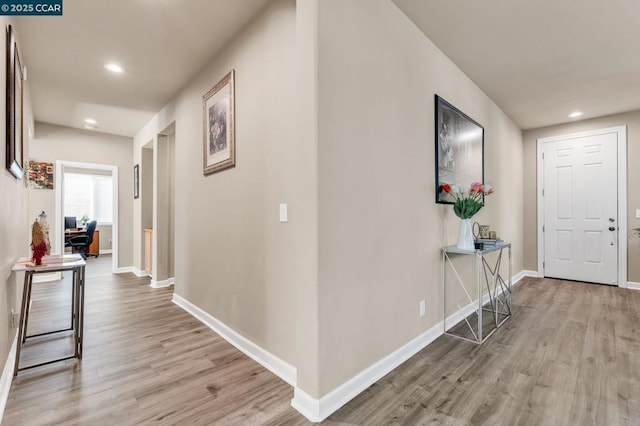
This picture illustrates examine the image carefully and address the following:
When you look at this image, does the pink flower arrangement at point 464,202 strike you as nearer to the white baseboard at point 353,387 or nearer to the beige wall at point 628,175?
the white baseboard at point 353,387

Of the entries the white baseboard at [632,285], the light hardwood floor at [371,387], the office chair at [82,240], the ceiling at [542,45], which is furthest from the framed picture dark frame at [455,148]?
the office chair at [82,240]

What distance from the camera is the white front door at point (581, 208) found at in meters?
4.54

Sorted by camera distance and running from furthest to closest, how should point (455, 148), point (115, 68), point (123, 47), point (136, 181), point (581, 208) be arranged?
point (136, 181), point (581, 208), point (115, 68), point (455, 148), point (123, 47)

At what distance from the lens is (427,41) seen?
2.62 meters

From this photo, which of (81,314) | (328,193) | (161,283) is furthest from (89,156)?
(328,193)

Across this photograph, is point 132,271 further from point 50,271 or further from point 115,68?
point 50,271

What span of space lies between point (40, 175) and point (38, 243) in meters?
3.71

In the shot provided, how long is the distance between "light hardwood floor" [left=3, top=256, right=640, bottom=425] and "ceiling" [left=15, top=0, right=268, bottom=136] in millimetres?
2666

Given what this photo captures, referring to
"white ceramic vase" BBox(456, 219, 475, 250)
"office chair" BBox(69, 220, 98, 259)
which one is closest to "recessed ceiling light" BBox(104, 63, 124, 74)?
"white ceramic vase" BBox(456, 219, 475, 250)

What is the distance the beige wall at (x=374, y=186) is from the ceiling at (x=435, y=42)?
0.39 metres

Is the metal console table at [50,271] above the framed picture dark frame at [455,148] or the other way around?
the other way around

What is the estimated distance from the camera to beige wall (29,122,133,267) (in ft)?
16.3

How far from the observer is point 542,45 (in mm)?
2721

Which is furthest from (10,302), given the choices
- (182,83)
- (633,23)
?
(633,23)
